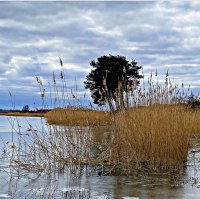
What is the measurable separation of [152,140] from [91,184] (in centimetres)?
169

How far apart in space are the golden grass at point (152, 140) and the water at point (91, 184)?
1.26ft

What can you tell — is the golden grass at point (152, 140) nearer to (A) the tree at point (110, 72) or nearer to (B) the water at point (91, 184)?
(B) the water at point (91, 184)

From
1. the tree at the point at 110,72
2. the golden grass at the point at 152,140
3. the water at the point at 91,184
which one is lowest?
the water at the point at 91,184

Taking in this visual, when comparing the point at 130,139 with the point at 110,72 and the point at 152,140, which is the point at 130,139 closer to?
the point at 152,140

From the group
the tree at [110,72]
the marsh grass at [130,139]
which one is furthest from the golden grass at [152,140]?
the tree at [110,72]

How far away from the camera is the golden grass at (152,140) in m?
7.55

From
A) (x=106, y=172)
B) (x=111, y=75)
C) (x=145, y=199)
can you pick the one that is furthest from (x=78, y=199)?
(x=111, y=75)

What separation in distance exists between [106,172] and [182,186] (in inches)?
62.5

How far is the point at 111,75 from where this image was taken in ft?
124

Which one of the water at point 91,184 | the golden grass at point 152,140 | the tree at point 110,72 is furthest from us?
the tree at point 110,72

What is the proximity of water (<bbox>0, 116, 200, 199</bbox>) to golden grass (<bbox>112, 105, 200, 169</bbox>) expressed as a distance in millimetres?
385

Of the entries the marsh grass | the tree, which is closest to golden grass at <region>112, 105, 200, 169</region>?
the marsh grass

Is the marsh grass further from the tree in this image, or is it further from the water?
the tree

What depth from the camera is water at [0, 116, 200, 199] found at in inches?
221
